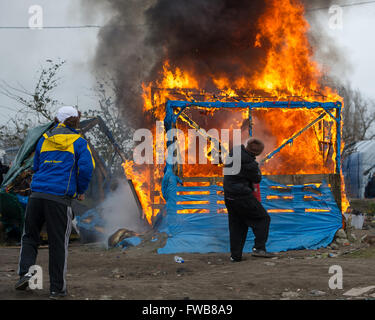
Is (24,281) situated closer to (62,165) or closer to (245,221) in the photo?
(62,165)

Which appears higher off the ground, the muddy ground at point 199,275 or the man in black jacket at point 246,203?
the man in black jacket at point 246,203

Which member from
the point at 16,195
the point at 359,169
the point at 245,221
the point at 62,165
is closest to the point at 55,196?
the point at 62,165

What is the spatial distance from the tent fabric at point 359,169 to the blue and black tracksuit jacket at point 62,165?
20.3 metres

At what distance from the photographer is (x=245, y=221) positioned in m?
7.56

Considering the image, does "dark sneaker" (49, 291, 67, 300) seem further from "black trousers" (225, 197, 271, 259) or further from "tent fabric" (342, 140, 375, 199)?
"tent fabric" (342, 140, 375, 199)

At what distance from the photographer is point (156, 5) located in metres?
13.3

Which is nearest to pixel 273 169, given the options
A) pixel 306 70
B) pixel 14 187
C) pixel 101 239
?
pixel 306 70

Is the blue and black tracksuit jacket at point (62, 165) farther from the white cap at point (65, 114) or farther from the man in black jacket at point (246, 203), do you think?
the man in black jacket at point (246, 203)

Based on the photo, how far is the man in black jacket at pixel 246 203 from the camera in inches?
290

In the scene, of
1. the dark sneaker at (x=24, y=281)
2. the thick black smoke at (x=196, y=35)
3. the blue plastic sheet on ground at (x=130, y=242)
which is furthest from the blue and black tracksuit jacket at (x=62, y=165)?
the thick black smoke at (x=196, y=35)

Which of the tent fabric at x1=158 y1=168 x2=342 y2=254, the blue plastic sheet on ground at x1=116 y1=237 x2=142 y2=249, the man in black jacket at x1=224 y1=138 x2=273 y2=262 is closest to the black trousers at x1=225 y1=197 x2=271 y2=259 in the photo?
the man in black jacket at x1=224 y1=138 x2=273 y2=262

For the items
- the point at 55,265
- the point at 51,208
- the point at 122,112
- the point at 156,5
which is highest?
the point at 156,5

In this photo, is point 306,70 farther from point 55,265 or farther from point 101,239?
point 55,265

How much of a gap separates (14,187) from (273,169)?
6483 mm
